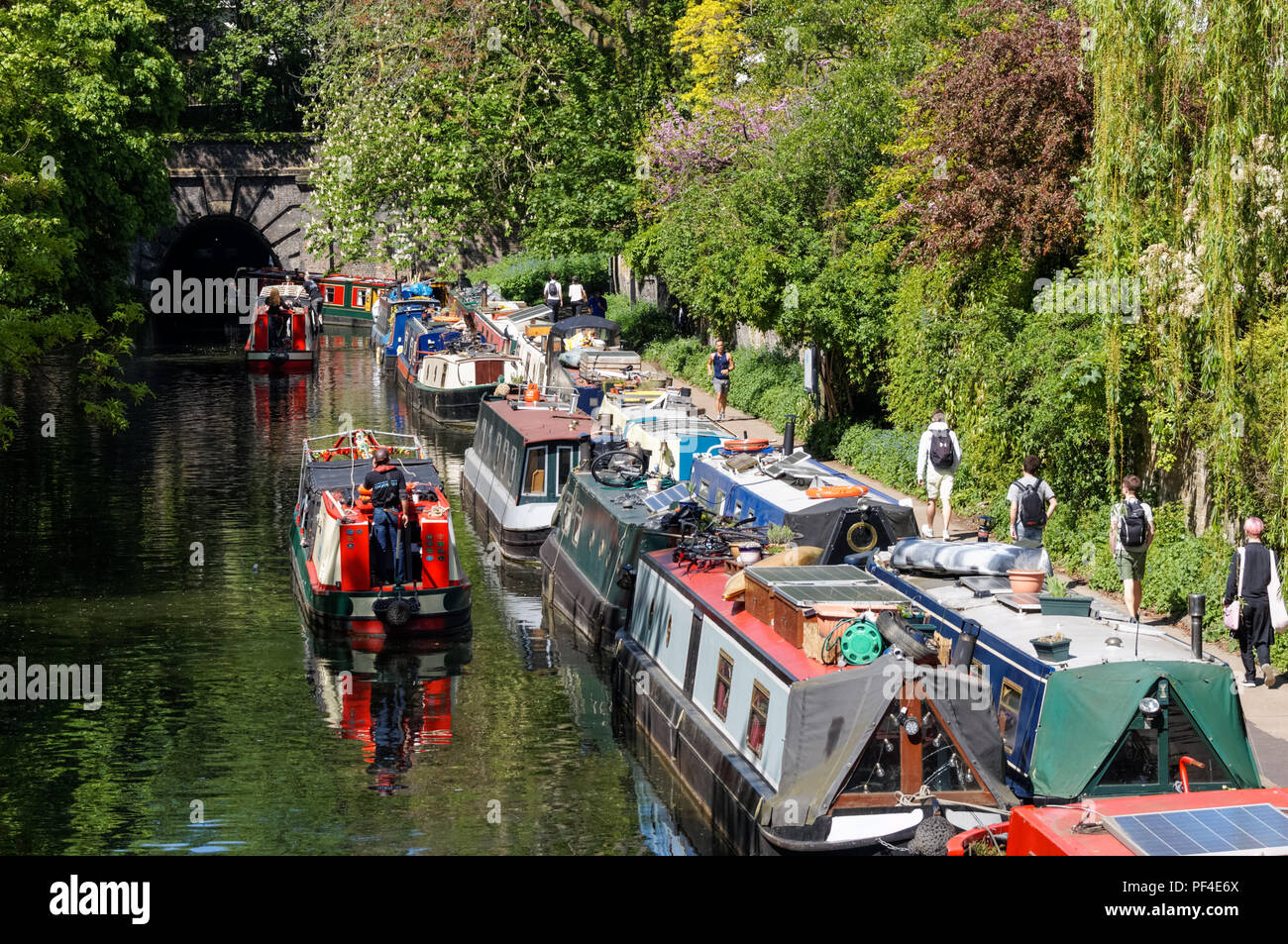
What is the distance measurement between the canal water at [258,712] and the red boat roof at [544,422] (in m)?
2.28

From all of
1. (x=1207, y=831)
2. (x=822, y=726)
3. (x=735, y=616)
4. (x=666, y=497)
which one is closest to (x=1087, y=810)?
(x=1207, y=831)

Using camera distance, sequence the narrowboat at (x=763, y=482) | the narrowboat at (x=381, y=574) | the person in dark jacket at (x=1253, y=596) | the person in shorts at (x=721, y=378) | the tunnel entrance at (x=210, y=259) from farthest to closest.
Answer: the tunnel entrance at (x=210, y=259) < the person in shorts at (x=721, y=378) < the narrowboat at (x=381, y=574) < the narrowboat at (x=763, y=482) < the person in dark jacket at (x=1253, y=596)

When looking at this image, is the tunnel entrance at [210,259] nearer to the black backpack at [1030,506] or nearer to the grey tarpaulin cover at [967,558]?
the black backpack at [1030,506]

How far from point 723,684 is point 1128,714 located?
4.87 metres

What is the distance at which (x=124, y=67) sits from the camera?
4834 centimetres

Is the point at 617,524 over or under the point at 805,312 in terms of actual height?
under

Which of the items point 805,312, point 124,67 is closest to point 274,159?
point 124,67

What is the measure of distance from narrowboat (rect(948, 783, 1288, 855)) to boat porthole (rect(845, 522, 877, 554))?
7892 millimetres

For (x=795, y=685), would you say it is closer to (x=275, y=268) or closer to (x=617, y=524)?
(x=617, y=524)

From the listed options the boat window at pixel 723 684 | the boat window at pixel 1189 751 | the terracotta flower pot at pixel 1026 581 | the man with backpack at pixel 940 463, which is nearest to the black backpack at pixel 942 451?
the man with backpack at pixel 940 463

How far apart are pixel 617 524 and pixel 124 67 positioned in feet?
106

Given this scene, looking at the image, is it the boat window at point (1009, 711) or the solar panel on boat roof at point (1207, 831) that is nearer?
the solar panel on boat roof at point (1207, 831)

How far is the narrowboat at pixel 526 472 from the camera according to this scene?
2852cm
